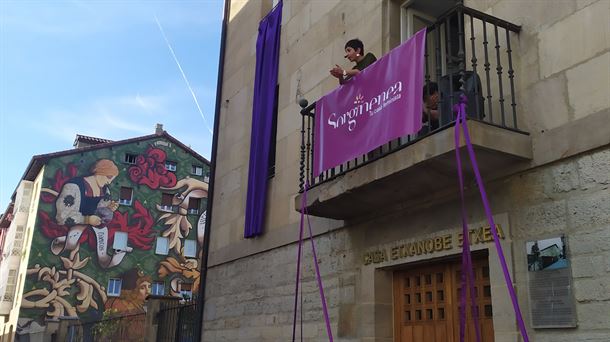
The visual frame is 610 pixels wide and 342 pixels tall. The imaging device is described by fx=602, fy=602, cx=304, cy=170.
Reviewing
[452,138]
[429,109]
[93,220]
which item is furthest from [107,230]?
[452,138]

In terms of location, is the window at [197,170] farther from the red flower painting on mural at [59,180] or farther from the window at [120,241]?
the red flower painting on mural at [59,180]

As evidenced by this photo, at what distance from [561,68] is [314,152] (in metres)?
3.03

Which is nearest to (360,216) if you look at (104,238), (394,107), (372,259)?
(372,259)

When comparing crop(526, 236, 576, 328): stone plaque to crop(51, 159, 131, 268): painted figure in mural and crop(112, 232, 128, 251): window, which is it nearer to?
crop(51, 159, 131, 268): painted figure in mural

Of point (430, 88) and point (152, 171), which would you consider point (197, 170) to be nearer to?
point (152, 171)

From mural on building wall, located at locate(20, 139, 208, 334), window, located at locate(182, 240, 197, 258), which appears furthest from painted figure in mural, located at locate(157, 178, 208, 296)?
window, located at locate(182, 240, 197, 258)

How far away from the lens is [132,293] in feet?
114

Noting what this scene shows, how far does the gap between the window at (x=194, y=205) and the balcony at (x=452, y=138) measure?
1273 inches

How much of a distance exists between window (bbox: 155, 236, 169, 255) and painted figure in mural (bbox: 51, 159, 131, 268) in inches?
70.5

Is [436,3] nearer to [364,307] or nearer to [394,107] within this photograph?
[394,107]

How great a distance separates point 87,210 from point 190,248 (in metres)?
6.59

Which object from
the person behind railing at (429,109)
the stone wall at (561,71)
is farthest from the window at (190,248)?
the stone wall at (561,71)

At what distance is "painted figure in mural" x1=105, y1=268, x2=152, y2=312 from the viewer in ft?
112

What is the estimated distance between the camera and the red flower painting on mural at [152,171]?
3691cm
